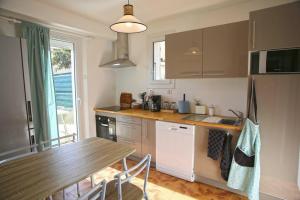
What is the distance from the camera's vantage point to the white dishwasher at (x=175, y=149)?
2287 millimetres

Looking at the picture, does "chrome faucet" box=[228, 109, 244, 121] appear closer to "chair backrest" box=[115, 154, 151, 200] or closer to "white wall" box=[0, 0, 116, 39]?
"chair backrest" box=[115, 154, 151, 200]

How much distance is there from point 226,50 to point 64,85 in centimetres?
257

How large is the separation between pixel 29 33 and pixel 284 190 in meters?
3.45

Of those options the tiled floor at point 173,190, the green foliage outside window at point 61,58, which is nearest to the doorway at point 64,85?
the green foliage outside window at point 61,58

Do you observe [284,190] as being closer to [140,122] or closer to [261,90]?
[261,90]

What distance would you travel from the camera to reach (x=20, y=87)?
1.76m

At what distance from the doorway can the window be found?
4.67 feet

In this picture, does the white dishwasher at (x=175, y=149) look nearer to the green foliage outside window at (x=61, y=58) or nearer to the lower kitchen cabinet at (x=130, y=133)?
the lower kitchen cabinet at (x=130, y=133)

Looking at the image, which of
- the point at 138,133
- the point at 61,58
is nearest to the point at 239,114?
the point at 138,133

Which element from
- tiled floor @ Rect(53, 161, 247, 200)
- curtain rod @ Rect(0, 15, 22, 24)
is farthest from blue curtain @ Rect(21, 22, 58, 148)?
tiled floor @ Rect(53, 161, 247, 200)

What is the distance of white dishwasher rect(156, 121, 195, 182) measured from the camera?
2.29 meters

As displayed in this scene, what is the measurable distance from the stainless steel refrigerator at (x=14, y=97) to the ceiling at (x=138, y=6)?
94cm

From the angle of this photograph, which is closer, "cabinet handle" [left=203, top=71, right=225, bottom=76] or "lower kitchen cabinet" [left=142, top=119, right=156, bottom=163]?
"cabinet handle" [left=203, top=71, right=225, bottom=76]

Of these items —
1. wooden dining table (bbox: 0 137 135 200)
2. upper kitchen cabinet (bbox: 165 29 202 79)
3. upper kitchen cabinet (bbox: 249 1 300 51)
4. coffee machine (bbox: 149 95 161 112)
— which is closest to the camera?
wooden dining table (bbox: 0 137 135 200)
